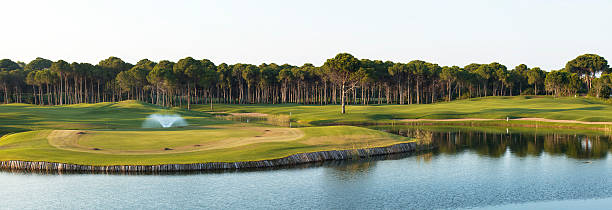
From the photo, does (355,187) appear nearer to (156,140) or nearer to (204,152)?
(204,152)

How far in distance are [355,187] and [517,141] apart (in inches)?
1365

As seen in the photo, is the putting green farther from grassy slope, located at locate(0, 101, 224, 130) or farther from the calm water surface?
Result: grassy slope, located at locate(0, 101, 224, 130)

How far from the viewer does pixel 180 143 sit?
4109 centimetres

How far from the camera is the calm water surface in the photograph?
26.1 meters

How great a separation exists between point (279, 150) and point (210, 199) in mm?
13007

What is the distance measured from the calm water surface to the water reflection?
186 inches

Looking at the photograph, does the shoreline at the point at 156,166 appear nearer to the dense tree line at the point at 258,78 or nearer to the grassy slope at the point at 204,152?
the grassy slope at the point at 204,152

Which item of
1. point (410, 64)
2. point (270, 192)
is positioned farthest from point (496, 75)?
point (270, 192)

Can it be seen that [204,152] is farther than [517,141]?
No

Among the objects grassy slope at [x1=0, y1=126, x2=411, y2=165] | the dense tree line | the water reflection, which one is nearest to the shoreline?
grassy slope at [x1=0, y1=126, x2=411, y2=165]

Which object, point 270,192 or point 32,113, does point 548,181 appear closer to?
point 270,192

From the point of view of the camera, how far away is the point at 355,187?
99.6 ft

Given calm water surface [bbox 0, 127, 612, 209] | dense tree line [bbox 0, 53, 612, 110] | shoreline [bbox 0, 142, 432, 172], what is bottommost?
calm water surface [bbox 0, 127, 612, 209]

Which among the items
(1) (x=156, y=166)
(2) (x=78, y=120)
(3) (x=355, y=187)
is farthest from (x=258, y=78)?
(3) (x=355, y=187)
